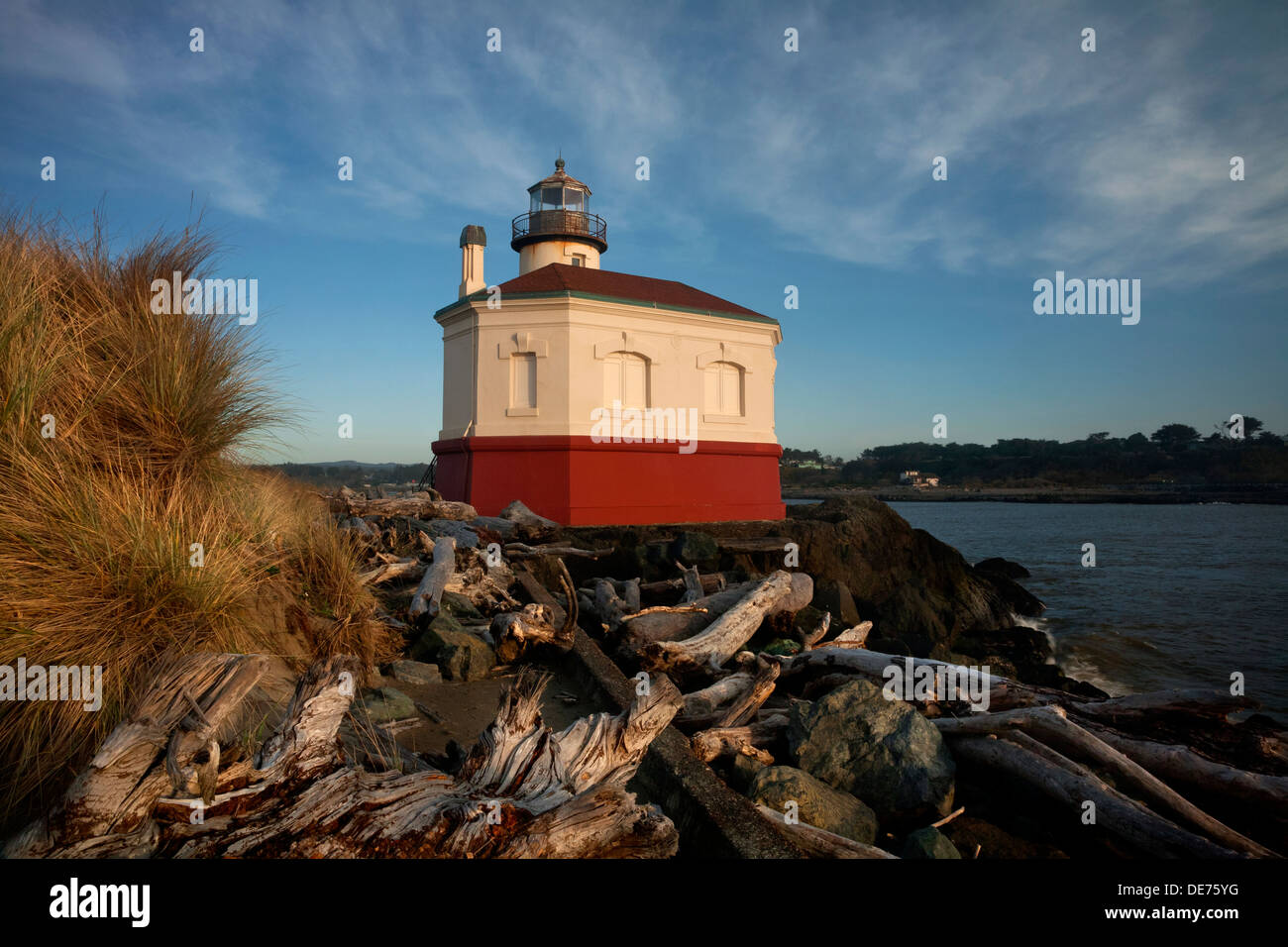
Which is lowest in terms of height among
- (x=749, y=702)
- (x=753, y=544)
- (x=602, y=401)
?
(x=749, y=702)

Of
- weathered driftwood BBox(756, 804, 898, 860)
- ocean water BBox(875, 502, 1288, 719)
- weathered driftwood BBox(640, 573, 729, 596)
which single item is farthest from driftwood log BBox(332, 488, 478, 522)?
ocean water BBox(875, 502, 1288, 719)

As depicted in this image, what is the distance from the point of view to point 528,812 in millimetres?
2658

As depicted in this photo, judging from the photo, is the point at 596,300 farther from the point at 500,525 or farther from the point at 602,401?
the point at 500,525

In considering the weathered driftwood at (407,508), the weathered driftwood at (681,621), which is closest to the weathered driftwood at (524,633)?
the weathered driftwood at (681,621)

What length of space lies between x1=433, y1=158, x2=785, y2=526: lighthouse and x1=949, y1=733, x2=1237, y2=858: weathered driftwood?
1146 cm

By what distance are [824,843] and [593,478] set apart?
40.2ft

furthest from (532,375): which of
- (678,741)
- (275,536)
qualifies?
(678,741)

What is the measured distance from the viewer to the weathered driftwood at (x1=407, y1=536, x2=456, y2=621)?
21.9 feet

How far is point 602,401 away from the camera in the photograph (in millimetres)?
15852

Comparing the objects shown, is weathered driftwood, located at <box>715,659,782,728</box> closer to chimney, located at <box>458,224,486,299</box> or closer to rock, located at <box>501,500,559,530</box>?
rock, located at <box>501,500,559,530</box>

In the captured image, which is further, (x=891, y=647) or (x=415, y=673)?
(x=891, y=647)

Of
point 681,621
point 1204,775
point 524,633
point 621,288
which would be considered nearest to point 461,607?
point 524,633
